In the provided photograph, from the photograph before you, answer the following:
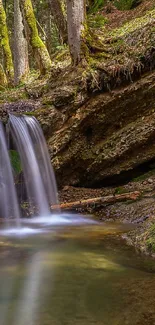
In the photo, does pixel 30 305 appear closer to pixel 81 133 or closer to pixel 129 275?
pixel 129 275

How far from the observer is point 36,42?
40.5 feet

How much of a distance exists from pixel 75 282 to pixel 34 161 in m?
4.99

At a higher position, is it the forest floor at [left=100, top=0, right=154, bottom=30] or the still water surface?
the forest floor at [left=100, top=0, right=154, bottom=30]

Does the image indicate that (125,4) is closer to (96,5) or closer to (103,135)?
(96,5)

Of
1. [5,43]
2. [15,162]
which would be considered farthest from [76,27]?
[5,43]

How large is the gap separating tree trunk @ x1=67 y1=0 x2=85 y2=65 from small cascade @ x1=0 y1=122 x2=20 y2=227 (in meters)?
2.91

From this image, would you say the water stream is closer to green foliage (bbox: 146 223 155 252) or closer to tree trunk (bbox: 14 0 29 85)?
green foliage (bbox: 146 223 155 252)

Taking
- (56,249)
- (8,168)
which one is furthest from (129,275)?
(8,168)

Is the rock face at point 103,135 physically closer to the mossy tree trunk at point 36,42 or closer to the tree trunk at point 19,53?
the mossy tree trunk at point 36,42

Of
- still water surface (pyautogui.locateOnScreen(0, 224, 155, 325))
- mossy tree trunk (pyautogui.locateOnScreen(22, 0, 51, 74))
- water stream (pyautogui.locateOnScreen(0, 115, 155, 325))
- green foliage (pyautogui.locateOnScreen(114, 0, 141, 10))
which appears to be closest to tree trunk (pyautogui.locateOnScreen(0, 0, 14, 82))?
mossy tree trunk (pyautogui.locateOnScreen(22, 0, 51, 74))


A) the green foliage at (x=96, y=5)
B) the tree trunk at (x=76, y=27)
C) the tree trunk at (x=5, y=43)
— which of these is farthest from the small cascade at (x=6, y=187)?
the green foliage at (x=96, y=5)

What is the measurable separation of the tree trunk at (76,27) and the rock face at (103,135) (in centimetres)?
157

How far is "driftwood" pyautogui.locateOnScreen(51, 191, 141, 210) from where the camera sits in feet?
23.1

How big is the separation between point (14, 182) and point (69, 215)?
1.54 m
